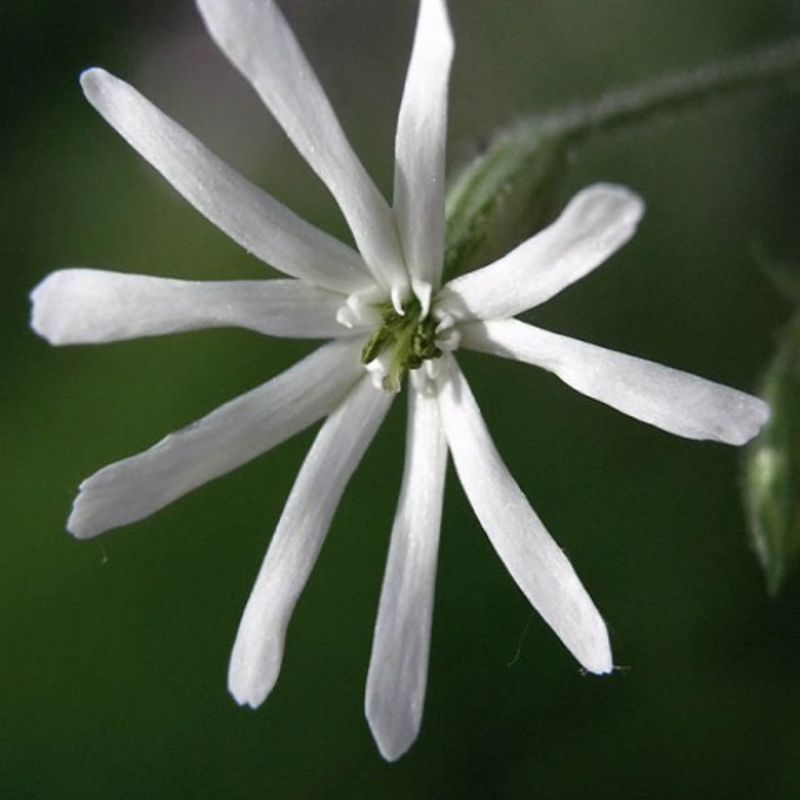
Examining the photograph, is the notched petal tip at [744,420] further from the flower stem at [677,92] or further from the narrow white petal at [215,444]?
the flower stem at [677,92]

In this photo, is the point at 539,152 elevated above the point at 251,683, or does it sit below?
above

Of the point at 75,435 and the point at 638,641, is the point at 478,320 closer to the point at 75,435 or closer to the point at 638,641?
the point at 638,641

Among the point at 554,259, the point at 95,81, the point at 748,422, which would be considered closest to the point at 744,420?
the point at 748,422

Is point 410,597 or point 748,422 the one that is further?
point 410,597

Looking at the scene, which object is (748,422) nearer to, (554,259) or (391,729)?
(554,259)

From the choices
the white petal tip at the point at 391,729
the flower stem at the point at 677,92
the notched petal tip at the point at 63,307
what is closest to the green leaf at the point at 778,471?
the flower stem at the point at 677,92

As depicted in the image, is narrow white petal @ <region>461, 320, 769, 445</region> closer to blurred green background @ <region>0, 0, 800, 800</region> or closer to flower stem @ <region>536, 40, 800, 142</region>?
flower stem @ <region>536, 40, 800, 142</region>

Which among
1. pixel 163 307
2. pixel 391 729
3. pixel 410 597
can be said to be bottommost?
pixel 391 729
